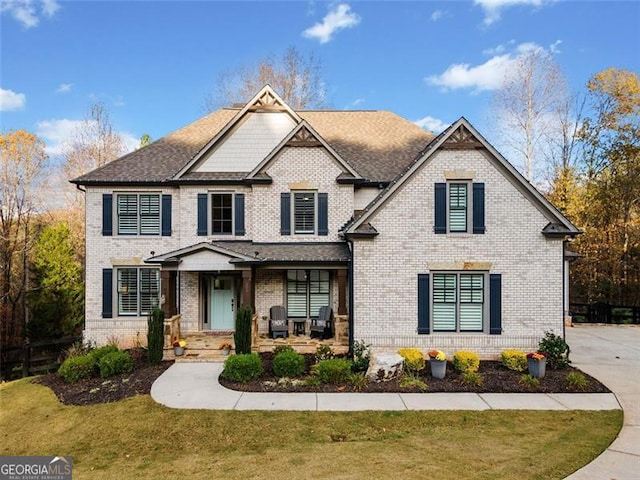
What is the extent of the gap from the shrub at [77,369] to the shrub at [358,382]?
762 centimetres

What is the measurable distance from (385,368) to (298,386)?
2.43 m

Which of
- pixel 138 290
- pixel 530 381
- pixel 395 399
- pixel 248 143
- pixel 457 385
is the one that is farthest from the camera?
pixel 248 143

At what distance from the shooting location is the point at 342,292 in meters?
12.6

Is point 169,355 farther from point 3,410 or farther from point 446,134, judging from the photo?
point 446,134

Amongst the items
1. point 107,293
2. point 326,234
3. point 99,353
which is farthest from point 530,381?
point 107,293

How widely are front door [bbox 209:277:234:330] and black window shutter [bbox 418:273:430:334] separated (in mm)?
7578

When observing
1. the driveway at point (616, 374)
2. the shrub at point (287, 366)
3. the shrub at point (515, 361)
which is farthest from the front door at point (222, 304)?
the driveway at point (616, 374)

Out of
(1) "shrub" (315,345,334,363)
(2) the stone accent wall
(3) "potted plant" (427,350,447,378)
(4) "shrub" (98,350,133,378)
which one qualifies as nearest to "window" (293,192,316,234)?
(2) the stone accent wall

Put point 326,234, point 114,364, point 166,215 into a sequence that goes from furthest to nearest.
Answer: point 166,215
point 326,234
point 114,364

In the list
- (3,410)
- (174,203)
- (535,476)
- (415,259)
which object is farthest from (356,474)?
(174,203)

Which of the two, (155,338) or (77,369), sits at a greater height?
(155,338)

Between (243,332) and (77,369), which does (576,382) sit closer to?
(243,332)

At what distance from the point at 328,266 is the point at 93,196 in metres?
9.89

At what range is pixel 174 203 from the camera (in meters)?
14.7
